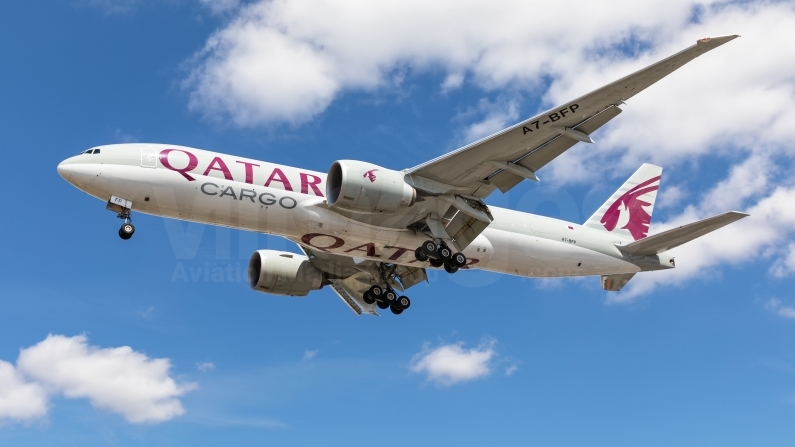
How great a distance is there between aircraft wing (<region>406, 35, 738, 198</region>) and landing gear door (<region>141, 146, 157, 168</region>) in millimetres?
9061

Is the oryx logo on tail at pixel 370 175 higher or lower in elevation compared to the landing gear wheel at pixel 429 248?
higher

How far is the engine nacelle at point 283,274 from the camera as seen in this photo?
Result: 3806 centimetres

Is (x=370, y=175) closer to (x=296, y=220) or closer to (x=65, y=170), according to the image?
(x=296, y=220)

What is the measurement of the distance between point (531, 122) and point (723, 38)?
6.89 meters

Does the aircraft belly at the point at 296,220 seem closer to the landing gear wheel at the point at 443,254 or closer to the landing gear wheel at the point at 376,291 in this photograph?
the landing gear wheel at the point at 443,254

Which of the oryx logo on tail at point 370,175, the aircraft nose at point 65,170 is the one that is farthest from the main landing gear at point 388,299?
the aircraft nose at point 65,170

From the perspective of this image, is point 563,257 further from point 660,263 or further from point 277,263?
point 277,263

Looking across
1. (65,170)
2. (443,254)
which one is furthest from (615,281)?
(65,170)

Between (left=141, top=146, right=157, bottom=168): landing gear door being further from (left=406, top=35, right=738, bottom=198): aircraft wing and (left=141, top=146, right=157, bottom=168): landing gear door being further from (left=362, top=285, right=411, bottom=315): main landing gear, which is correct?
(left=362, top=285, right=411, bottom=315): main landing gear

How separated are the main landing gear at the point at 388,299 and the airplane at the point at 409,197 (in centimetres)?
181

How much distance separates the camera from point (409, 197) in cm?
3045

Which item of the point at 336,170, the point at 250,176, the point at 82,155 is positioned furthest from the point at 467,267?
the point at 82,155

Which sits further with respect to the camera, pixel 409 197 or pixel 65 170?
pixel 409 197

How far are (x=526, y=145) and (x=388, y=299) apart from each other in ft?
34.8
